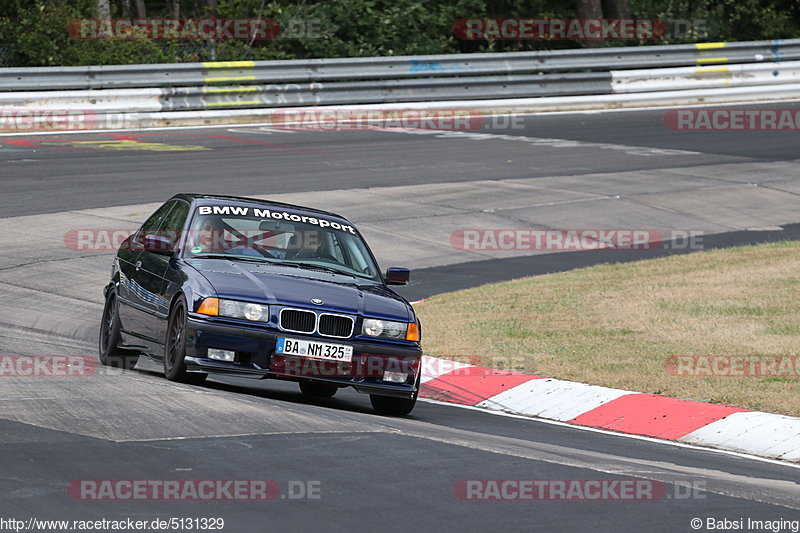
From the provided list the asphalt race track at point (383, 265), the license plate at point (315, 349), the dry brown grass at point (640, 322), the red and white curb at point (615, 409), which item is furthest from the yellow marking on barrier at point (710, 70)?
the license plate at point (315, 349)

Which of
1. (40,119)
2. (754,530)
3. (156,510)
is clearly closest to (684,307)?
(754,530)

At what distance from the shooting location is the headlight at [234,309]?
29.1 ft

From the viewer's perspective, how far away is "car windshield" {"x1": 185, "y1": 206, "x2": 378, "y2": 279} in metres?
9.98

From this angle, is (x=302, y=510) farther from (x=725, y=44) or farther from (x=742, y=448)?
(x=725, y=44)

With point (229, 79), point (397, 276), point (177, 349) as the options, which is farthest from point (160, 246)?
point (229, 79)

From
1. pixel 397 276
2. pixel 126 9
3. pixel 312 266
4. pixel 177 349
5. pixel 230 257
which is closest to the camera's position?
pixel 177 349

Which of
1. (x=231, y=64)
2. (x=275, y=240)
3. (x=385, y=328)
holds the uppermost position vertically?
→ (x=231, y=64)

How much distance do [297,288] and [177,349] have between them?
939 mm

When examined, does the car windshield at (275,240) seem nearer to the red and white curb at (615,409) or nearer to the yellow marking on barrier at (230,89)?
the red and white curb at (615,409)

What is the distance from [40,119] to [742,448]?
1950 cm

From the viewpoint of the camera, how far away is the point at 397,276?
10.1m

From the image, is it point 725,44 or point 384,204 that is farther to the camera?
point 725,44

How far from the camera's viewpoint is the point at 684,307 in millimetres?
13422

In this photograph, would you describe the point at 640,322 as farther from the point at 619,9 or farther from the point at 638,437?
the point at 619,9
